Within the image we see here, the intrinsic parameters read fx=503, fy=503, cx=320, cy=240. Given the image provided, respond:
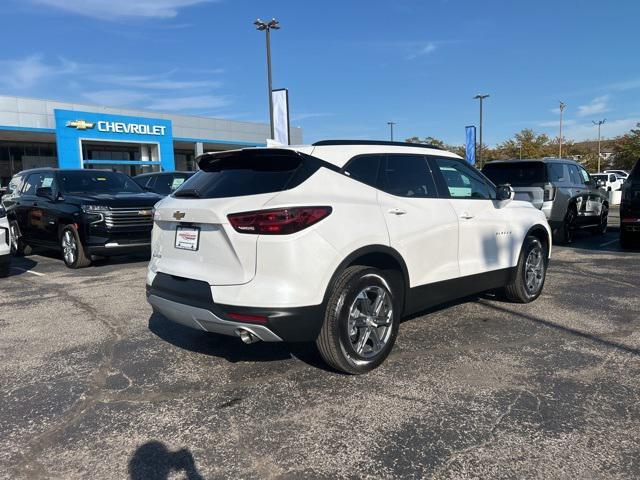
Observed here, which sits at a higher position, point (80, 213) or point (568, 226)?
point (80, 213)

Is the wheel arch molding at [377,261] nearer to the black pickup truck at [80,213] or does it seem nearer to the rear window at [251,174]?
the rear window at [251,174]

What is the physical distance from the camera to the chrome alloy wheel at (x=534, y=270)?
19.2 ft

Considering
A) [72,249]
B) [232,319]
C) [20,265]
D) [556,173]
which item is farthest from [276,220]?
[556,173]

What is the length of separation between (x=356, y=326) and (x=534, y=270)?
3158mm

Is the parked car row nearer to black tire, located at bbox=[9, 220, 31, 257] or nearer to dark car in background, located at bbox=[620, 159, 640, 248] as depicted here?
dark car in background, located at bbox=[620, 159, 640, 248]

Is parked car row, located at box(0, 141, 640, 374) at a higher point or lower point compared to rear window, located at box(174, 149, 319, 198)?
lower

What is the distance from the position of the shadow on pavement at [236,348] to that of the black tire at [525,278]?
102 inches

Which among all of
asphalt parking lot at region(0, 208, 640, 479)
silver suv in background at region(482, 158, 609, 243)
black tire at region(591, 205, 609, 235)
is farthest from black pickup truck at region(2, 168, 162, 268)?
black tire at region(591, 205, 609, 235)

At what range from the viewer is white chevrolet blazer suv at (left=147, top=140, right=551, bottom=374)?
131 inches

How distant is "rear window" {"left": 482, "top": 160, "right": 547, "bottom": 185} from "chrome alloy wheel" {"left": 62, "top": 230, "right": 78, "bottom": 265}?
804cm

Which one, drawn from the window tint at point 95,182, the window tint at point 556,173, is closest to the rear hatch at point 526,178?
the window tint at point 556,173

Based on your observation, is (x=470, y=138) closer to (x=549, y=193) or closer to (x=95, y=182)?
(x=549, y=193)

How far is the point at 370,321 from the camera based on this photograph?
151 inches

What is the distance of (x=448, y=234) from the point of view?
4.52 meters
